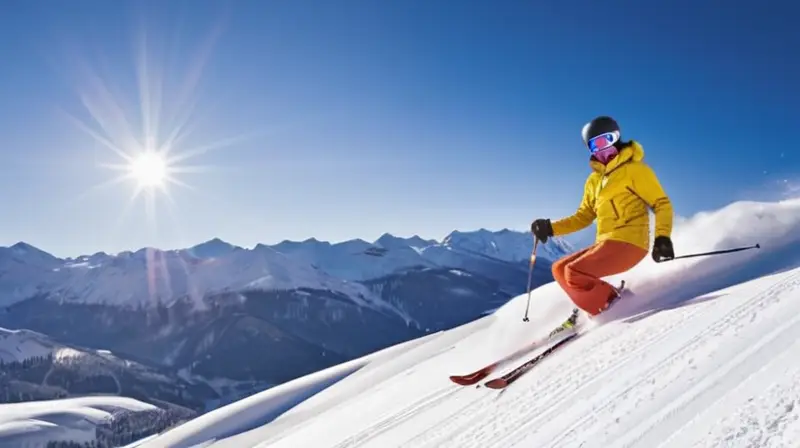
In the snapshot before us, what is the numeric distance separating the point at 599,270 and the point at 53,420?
143 m

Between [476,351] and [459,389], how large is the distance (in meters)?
1.74

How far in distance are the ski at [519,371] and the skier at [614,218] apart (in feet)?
2.14

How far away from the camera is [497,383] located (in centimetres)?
525

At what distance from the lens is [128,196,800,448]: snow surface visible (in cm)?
296

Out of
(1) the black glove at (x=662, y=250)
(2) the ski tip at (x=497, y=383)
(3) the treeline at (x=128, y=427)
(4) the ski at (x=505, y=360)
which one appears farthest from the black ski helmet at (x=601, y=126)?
(3) the treeline at (x=128, y=427)

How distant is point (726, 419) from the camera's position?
2793 mm

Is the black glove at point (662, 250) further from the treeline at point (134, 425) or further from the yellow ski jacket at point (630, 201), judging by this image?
the treeline at point (134, 425)

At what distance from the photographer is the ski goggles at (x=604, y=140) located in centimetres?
623

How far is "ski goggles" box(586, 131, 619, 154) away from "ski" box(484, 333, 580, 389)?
2.33m

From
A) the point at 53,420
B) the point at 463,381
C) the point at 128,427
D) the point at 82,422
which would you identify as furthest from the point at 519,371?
the point at 128,427

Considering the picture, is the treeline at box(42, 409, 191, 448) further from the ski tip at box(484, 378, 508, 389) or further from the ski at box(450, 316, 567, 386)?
the ski tip at box(484, 378, 508, 389)

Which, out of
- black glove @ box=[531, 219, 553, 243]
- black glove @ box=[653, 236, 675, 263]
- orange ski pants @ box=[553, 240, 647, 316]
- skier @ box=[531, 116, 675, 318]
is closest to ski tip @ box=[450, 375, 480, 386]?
skier @ box=[531, 116, 675, 318]

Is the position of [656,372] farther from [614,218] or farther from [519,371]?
[614,218]

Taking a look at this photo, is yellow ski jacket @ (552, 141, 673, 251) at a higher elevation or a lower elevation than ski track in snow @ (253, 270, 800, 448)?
higher
